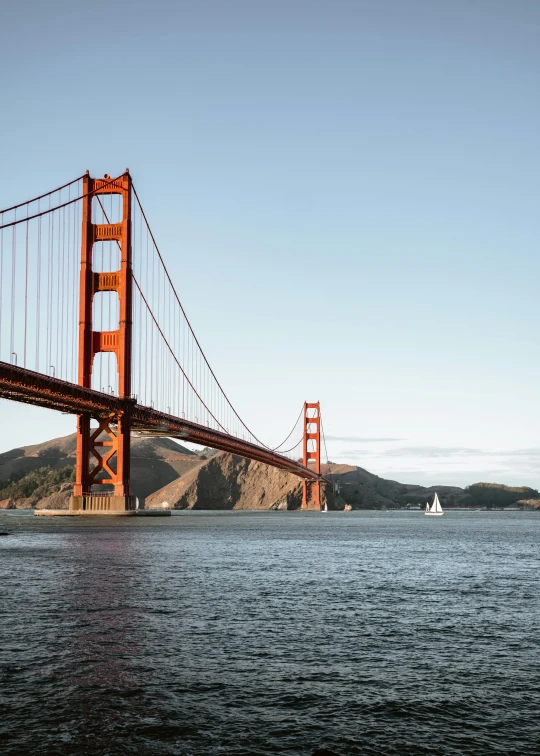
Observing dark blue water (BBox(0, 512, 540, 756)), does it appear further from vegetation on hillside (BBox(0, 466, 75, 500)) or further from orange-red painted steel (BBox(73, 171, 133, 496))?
vegetation on hillside (BBox(0, 466, 75, 500))

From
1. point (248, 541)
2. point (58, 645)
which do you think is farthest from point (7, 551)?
point (58, 645)

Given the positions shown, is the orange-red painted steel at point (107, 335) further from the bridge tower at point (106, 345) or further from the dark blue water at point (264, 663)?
the dark blue water at point (264, 663)

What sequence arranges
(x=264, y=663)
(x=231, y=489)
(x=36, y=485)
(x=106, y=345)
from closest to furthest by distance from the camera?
(x=264, y=663), (x=106, y=345), (x=36, y=485), (x=231, y=489)

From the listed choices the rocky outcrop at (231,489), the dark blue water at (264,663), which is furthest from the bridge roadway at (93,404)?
the rocky outcrop at (231,489)

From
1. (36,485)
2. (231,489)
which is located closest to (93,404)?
(36,485)

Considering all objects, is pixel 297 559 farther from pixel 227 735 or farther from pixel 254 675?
pixel 227 735

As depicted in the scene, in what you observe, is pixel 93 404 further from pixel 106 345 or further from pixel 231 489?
pixel 231 489
